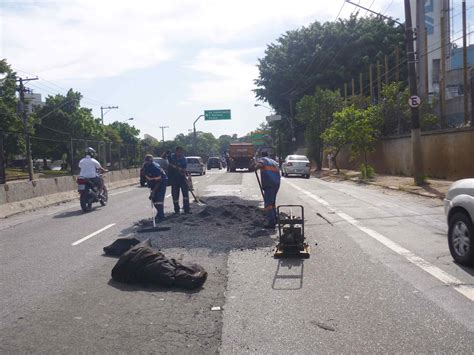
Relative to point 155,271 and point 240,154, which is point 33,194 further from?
point 240,154

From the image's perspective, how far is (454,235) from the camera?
7.60 metres

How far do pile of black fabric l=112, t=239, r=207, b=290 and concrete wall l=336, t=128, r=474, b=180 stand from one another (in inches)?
669

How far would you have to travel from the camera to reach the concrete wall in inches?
831

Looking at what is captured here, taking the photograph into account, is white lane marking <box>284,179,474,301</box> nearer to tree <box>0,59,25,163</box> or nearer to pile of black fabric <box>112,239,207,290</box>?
pile of black fabric <box>112,239,207,290</box>

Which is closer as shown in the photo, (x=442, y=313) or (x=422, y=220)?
(x=442, y=313)

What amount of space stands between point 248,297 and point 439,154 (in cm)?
1948

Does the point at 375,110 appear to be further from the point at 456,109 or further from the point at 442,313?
the point at 442,313

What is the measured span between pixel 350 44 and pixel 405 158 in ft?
86.8

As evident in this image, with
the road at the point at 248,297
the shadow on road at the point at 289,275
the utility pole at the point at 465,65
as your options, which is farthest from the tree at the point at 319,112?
the shadow on road at the point at 289,275

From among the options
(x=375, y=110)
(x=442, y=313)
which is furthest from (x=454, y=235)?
(x=375, y=110)

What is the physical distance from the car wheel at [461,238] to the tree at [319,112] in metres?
34.6

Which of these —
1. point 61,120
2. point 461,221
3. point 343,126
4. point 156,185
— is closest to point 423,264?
point 461,221

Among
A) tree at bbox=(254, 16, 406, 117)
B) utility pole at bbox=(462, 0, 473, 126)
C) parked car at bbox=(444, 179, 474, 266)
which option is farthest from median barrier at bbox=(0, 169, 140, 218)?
tree at bbox=(254, 16, 406, 117)

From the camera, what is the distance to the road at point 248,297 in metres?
4.70
